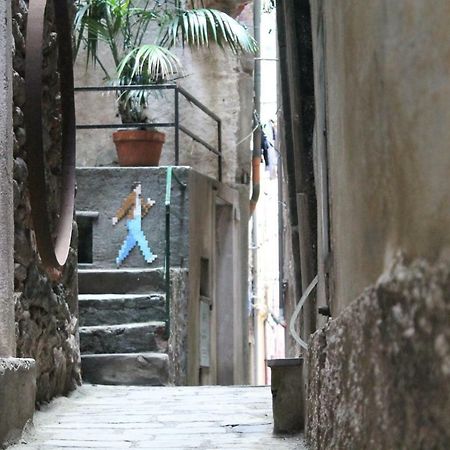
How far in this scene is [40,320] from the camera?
4.51 metres

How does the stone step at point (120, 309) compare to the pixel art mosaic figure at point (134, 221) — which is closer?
the stone step at point (120, 309)

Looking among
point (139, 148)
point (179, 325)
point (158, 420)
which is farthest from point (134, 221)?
point (158, 420)

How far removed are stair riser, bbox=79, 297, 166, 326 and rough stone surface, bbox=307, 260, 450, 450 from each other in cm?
466

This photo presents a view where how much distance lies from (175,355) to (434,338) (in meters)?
5.94

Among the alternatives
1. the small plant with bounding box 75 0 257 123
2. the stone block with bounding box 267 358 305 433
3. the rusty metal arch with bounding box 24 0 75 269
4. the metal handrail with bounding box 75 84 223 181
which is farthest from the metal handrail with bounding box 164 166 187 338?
the stone block with bounding box 267 358 305 433

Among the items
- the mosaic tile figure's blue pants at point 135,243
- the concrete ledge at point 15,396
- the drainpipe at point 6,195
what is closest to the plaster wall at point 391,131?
the concrete ledge at point 15,396

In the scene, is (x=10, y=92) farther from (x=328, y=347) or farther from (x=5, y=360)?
(x=328, y=347)

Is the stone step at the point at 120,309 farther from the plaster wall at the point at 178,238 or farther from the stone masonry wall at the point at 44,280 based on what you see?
the stone masonry wall at the point at 44,280

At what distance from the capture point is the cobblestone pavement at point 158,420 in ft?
11.7

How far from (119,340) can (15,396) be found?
283 cm

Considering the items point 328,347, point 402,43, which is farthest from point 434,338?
point 328,347

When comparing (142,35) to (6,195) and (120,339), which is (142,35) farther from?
(6,195)

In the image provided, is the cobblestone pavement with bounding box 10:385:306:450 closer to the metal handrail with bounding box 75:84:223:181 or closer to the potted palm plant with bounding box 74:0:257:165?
the metal handrail with bounding box 75:84:223:181

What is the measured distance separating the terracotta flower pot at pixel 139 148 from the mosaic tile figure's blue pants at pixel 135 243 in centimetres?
70
